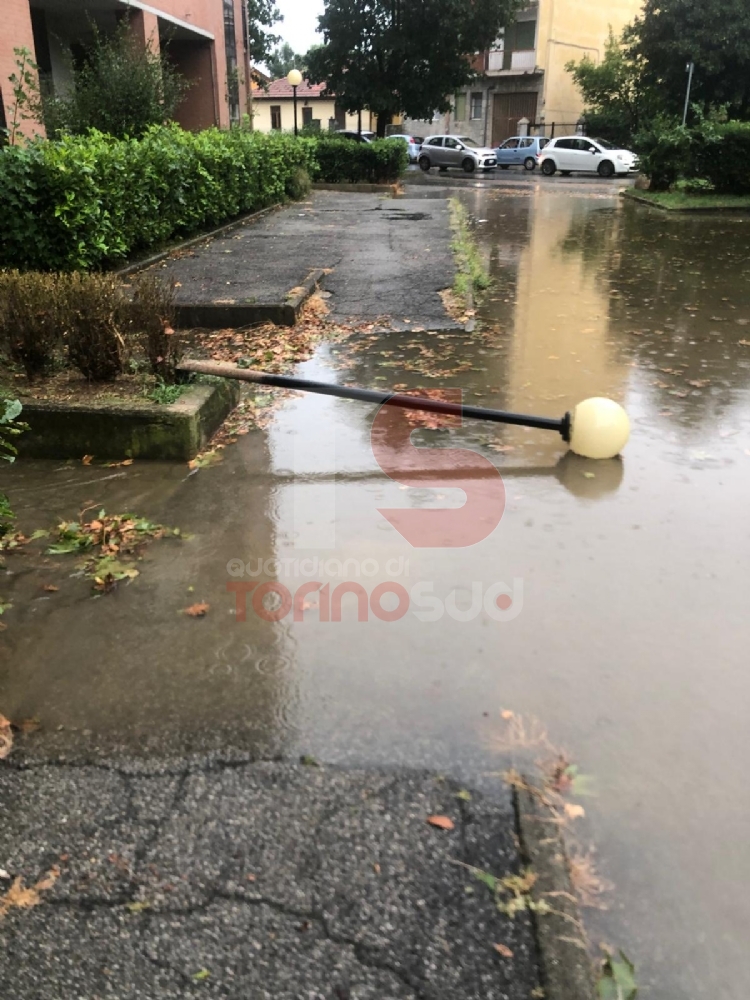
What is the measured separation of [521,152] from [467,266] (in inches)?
1216

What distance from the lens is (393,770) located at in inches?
108

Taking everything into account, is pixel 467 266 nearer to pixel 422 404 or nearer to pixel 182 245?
pixel 182 245

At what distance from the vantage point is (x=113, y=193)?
31.7 ft

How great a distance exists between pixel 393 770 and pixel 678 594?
173cm

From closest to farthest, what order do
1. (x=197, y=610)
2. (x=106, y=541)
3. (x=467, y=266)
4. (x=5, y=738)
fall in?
1. (x=5, y=738)
2. (x=197, y=610)
3. (x=106, y=541)
4. (x=467, y=266)

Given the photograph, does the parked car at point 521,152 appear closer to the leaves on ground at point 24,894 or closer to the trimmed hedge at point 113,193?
the trimmed hedge at point 113,193

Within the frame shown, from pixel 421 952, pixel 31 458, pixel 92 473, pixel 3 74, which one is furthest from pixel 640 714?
pixel 3 74

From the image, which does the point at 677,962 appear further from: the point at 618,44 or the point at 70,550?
the point at 618,44

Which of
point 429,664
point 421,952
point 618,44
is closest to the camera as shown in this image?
point 421,952

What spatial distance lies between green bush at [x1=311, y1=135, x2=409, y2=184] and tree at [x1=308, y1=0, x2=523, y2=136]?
26.4 ft

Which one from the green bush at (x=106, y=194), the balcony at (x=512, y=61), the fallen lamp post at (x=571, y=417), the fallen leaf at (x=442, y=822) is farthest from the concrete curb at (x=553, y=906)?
the balcony at (x=512, y=61)

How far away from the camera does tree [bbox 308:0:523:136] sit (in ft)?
110

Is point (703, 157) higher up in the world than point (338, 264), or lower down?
higher up

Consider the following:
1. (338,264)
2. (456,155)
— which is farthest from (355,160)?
(338,264)
